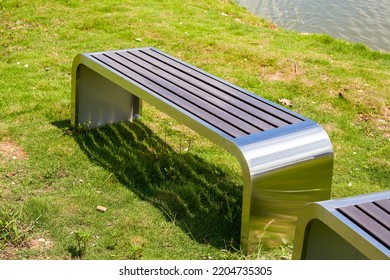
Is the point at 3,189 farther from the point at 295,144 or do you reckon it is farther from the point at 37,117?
the point at 295,144

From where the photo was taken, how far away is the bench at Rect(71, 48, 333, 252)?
3.87 m

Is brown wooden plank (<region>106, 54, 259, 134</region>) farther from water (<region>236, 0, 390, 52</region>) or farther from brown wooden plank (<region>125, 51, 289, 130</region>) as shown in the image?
water (<region>236, 0, 390, 52</region>)

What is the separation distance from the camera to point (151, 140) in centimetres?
576

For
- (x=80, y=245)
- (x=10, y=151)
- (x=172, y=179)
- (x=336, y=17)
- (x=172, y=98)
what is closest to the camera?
(x=80, y=245)

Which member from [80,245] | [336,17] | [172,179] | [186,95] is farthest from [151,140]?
[336,17]

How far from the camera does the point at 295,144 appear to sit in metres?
3.99

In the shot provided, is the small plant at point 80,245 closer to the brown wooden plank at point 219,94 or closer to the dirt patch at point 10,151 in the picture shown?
the brown wooden plank at point 219,94

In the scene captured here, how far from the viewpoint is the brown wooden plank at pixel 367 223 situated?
296cm

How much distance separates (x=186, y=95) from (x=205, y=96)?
0.14 meters

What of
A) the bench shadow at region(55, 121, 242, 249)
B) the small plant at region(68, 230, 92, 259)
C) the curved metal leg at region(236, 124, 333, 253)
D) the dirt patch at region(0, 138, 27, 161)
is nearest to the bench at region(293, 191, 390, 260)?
the curved metal leg at region(236, 124, 333, 253)

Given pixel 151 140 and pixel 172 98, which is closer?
pixel 172 98

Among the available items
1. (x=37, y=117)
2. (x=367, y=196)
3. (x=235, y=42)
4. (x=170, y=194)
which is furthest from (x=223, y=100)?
(x=235, y=42)

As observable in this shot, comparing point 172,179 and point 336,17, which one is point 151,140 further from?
point 336,17

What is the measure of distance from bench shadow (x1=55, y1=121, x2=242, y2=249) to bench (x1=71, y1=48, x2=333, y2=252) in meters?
0.37
